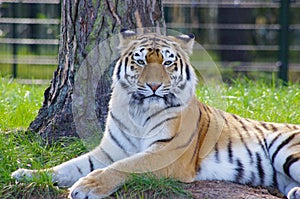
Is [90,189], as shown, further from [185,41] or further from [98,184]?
[185,41]

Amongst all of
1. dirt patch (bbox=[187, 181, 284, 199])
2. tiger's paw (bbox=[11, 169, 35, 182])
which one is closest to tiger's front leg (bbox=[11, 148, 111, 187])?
tiger's paw (bbox=[11, 169, 35, 182])

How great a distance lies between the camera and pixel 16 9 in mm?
9648

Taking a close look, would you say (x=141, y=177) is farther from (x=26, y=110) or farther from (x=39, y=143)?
(x=26, y=110)

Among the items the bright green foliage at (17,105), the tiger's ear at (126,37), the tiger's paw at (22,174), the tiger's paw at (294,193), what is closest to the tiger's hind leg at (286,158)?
the tiger's paw at (294,193)

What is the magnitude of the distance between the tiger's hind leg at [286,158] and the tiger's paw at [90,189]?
1.10m

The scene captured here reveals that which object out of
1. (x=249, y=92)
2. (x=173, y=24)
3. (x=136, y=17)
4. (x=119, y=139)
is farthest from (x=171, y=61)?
(x=173, y=24)

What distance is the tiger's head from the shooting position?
376cm

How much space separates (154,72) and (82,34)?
3.45ft

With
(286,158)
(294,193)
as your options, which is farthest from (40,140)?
(294,193)

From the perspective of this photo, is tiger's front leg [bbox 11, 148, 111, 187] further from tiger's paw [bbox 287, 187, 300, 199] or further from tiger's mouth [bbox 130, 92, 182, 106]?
tiger's paw [bbox 287, 187, 300, 199]

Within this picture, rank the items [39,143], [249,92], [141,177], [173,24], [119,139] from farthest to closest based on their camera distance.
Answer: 1. [173,24]
2. [249,92]
3. [39,143]
4. [119,139]
5. [141,177]

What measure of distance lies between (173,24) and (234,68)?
1064 millimetres

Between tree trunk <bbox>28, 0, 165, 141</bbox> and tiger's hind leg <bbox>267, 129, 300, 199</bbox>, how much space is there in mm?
1144

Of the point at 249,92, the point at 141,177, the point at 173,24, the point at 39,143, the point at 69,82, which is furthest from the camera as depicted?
the point at 173,24
